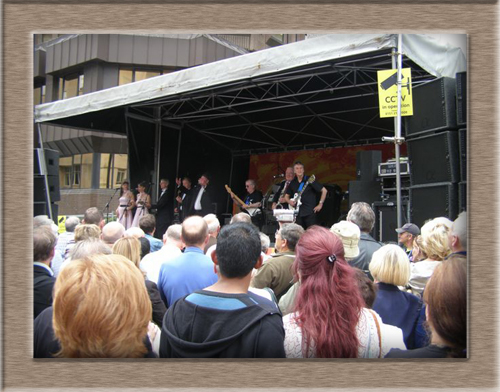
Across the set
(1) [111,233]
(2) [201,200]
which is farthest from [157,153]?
(1) [111,233]

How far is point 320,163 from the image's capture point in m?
11.5

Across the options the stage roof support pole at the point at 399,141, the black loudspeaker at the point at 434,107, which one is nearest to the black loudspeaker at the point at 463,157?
the black loudspeaker at the point at 434,107

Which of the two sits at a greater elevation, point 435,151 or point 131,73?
point 131,73

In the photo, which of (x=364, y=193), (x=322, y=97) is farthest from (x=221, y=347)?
(x=322, y=97)

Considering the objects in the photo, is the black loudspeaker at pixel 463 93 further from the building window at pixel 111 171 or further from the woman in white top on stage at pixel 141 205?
the building window at pixel 111 171

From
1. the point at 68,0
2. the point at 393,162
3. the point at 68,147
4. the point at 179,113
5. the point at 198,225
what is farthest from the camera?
the point at 68,147

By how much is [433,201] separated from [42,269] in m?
3.02

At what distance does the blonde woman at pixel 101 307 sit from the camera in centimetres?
156

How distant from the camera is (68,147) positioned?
20516 millimetres

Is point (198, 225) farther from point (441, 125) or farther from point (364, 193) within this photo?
point (364, 193)

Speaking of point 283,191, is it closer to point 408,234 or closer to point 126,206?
point 126,206

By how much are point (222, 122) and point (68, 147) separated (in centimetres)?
1199

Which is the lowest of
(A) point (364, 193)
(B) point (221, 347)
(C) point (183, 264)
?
(B) point (221, 347)

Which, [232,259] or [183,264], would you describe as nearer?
[232,259]
